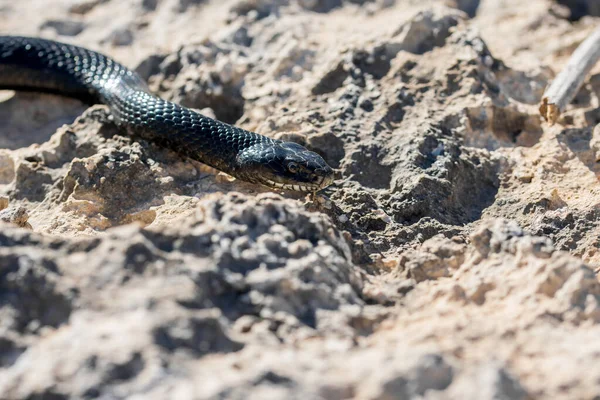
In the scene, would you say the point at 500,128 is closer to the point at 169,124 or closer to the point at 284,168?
the point at 284,168

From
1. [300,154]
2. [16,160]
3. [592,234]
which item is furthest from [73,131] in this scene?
[592,234]

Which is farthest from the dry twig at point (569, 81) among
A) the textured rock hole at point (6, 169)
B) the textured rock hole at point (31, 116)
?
the textured rock hole at point (6, 169)

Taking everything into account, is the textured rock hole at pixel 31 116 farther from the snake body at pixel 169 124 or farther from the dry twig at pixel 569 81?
the dry twig at pixel 569 81

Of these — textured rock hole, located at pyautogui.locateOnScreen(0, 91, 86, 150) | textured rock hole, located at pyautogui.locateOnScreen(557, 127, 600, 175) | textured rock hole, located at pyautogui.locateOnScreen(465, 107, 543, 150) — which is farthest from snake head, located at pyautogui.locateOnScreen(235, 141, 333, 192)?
textured rock hole, located at pyautogui.locateOnScreen(0, 91, 86, 150)

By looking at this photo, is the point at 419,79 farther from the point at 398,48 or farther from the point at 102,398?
the point at 102,398

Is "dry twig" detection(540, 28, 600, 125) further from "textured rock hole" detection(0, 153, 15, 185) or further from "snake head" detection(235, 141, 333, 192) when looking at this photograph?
"textured rock hole" detection(0, 153, 15, 185)

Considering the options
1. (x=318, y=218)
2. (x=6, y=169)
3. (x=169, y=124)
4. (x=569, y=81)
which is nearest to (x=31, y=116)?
(x=6, y=169)

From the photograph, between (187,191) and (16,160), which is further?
(16,160)
